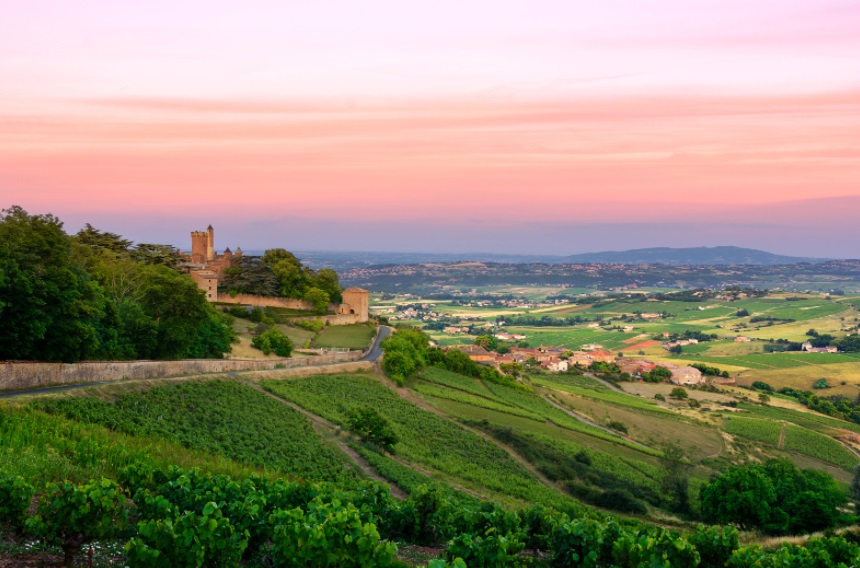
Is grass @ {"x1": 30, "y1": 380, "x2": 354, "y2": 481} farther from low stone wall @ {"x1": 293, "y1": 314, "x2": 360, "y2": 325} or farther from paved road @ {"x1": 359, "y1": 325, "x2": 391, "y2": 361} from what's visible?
low stone wall @ {"x1": 293, "y1": 314, "x2": 360, "y2": 325}

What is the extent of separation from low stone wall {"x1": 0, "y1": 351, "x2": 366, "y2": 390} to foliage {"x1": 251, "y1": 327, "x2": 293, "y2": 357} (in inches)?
417

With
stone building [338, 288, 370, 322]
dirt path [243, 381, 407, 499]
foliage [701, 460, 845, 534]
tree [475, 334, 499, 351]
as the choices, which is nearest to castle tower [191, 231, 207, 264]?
stone building [338, 288, 370, 322]

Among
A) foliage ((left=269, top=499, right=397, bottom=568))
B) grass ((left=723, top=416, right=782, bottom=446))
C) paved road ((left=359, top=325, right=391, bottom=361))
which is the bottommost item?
grass ((left=723, top=416, right=782, bottom=446))

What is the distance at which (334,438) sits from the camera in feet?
104

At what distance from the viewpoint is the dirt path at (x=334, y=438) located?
26.8 m

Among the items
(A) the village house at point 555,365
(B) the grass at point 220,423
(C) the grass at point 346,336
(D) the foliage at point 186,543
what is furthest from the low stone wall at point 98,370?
(A) the village house at point 555,365

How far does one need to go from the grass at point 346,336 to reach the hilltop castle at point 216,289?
5.98ft

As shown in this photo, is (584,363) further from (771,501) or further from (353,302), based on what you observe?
(771,501)

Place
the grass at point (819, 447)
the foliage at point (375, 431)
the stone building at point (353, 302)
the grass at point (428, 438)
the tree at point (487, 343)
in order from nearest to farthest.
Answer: the grass at point (428, 438)
the foliage at point (375, 431)
the grass at point (819, 447)
the stone building at point (353, 302)
the tree at point (487, 343)

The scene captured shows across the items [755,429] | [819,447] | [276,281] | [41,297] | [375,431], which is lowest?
[819,447]

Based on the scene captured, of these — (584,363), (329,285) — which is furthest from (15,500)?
(584,363)

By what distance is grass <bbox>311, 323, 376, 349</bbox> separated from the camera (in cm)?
6166

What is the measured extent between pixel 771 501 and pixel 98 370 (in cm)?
3007

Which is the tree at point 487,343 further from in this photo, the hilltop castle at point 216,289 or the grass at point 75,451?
the grass at point 75,451
